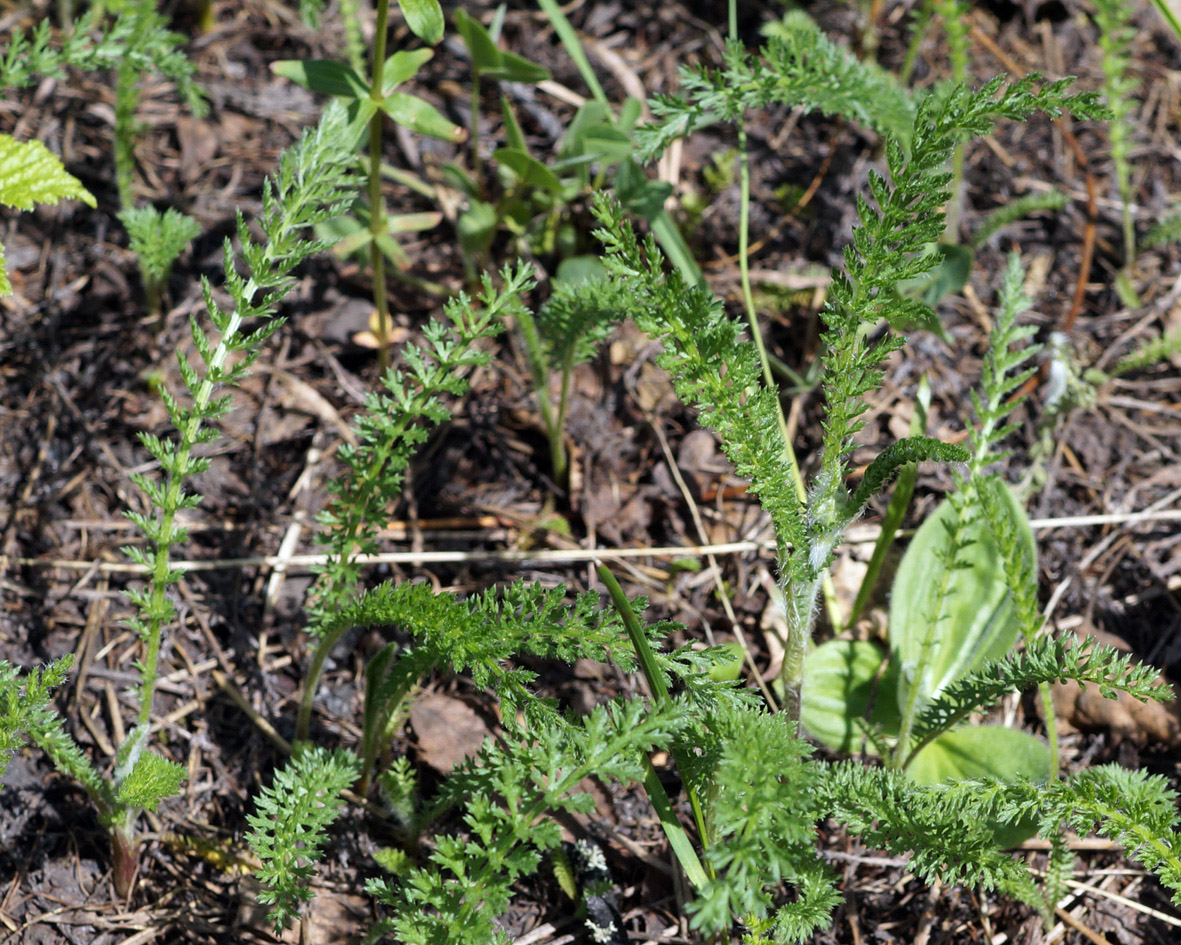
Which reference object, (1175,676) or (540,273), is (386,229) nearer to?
(540,273)

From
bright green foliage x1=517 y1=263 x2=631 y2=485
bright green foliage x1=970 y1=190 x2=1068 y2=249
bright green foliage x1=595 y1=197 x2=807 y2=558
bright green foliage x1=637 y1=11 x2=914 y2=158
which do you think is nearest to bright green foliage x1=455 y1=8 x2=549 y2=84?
bright green foliage x1=637 y1=11 x2=914 y2=158

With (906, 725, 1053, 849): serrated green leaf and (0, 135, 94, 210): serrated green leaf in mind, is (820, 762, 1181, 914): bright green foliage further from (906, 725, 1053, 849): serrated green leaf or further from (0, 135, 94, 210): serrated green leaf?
(0, 135, 94, 210): serrated green leaf

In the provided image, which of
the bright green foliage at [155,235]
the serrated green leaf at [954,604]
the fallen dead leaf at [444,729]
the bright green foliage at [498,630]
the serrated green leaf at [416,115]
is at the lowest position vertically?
the fallen dead leaf at [444,729]

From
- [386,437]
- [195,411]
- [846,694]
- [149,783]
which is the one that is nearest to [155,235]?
[195,411]

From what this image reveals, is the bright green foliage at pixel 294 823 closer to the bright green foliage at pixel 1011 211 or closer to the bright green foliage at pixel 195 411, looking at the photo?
the bright green foliage at pixel 195 411

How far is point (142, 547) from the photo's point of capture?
2.80m

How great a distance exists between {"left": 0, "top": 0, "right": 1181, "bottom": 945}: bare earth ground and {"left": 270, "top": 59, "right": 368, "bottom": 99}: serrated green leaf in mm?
822

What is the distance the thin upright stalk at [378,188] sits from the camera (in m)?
2.49

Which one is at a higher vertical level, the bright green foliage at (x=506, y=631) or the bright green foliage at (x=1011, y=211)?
the bright green foliage at (x=1011, y=211)

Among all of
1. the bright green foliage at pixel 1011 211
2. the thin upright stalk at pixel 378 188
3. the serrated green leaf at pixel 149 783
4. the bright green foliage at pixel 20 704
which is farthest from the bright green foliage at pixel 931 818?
the bright green foliage at pixel 1011 211

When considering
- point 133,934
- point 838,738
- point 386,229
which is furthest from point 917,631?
point 133,934

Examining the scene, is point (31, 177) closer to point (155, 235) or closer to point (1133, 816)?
point (155, 235)

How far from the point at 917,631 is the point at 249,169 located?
9.06ft

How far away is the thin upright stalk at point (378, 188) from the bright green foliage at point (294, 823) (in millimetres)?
1406
